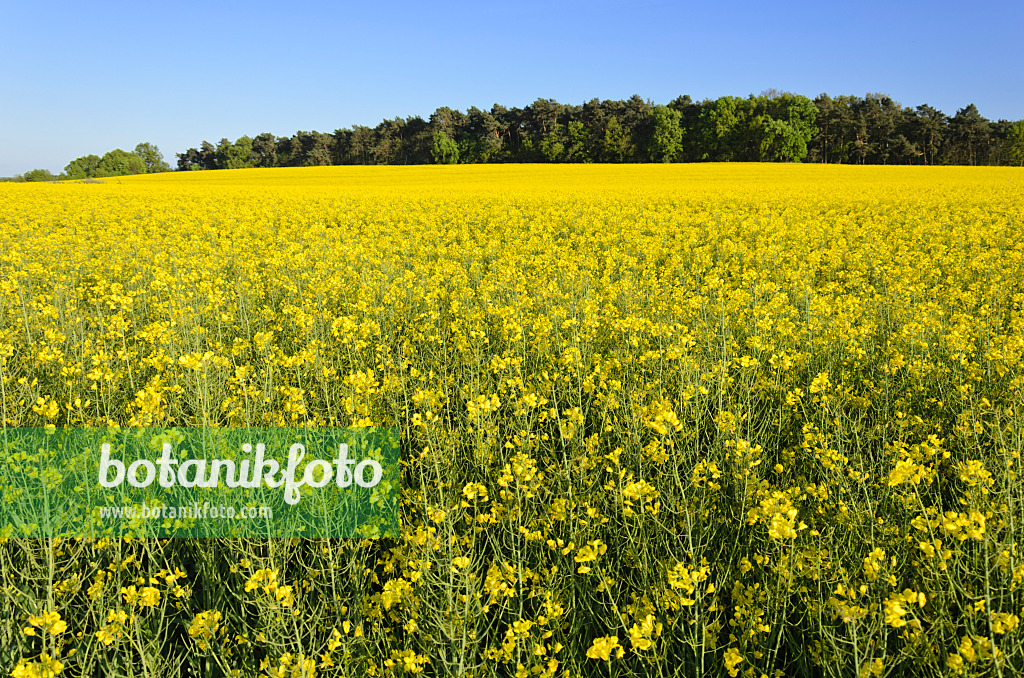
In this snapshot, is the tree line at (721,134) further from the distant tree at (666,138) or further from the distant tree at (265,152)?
the distant tree at (265,152)

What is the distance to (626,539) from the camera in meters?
2.75

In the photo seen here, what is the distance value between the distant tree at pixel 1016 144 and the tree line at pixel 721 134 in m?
0.12

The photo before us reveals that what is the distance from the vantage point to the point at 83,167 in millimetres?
74750

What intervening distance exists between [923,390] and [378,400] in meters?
4.17

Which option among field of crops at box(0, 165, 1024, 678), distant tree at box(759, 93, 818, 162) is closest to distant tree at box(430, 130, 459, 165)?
distant tree at box(759, 93, 818, 162)

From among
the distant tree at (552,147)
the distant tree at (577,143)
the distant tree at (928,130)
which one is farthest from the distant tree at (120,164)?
the distant tree at (928,130)

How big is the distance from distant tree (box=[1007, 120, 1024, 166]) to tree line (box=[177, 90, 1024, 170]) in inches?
4.7

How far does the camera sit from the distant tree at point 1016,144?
62719 millimetres

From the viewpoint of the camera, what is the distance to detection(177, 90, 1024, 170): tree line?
6247 cm

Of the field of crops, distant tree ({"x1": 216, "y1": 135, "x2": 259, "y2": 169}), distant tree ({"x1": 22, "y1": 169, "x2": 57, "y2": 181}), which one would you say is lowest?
the field of crops

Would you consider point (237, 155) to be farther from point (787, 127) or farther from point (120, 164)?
point (787, 127)

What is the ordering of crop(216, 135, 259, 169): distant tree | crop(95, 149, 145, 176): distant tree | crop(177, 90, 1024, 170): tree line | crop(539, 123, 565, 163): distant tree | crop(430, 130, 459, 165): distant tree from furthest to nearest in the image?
crop(216, 135, 259, 169): distant tree → crop(95, 149, 145, 176): distant tree → crop(539, 123, 565, 163): distant tree → crop(430, 130, 459, 165): distant tree → crop(177, 90, 1024, 170): tree line

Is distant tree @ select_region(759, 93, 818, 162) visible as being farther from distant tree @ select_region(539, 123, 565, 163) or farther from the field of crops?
the field of crops

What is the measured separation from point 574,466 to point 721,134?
6927 cm
